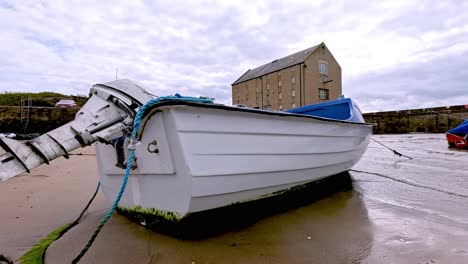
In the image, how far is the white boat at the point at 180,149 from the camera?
1971 mm

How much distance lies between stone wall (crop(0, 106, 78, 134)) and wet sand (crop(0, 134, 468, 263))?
21885 mm

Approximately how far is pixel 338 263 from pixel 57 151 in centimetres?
218

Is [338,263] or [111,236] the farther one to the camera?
[111,236]

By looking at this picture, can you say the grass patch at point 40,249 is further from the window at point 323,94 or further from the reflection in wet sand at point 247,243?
the window at point 323,94

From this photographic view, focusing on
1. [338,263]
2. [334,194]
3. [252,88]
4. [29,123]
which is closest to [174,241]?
[338,263]

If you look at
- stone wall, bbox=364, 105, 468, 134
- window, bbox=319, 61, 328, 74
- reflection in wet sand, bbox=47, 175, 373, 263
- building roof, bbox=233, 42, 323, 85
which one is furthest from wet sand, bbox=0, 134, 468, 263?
window, bbox=319, 61, 328, 74

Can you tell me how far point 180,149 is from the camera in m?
1.98

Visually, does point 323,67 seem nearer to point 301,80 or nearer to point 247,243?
point 301,80

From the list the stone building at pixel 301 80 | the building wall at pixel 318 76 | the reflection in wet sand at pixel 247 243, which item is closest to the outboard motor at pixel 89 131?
the reflection in wet sand at pixel 247 243

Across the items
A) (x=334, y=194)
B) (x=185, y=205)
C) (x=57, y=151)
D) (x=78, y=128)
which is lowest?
(x=334, y=194)

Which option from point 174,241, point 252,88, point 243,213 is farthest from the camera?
point 252,88

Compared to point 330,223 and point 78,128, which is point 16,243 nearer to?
point 78,128

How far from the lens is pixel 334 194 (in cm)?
411

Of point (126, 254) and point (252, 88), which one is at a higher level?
point (252, 88)
